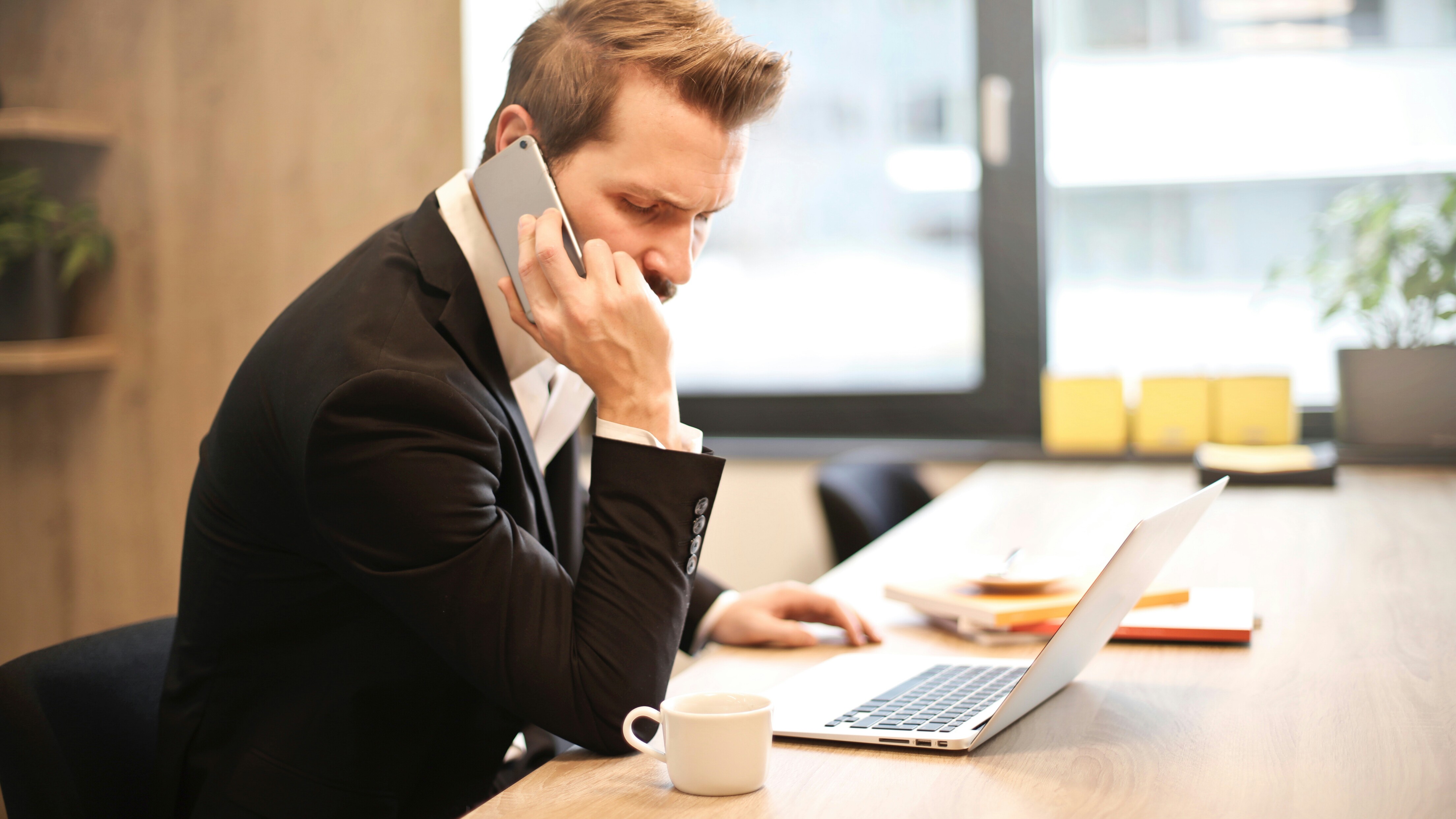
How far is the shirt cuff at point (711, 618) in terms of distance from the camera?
129 cm

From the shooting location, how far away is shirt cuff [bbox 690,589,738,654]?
129 centimetres

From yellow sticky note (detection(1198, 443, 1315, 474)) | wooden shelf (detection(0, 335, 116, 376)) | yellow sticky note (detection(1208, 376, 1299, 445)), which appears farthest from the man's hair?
wooden shelf (detection(0, 335, 116, 376))

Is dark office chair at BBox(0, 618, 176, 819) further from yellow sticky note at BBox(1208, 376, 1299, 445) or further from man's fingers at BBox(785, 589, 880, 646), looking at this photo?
yellow sticky note at BBox(1208, 376, 1299, 445)

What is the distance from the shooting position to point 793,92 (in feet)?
9.65

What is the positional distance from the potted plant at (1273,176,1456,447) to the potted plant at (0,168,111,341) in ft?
9.64

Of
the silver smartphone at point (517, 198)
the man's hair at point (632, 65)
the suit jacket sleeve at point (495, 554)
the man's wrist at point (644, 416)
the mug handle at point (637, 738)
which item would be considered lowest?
the mug handle at point (637, 738)

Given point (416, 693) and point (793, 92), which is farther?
point (793, 92)

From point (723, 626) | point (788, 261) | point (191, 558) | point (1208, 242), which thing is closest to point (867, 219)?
point (788, 261)

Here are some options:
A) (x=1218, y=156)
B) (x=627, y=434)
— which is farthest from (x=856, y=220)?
(x=627, y=434)

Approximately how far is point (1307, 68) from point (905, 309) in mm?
1084

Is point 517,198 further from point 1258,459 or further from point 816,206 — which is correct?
point 816,206

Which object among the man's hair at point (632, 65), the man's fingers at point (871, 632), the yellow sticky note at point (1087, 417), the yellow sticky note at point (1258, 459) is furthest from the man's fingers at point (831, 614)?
the yellow sticky note at point (1087, 417)

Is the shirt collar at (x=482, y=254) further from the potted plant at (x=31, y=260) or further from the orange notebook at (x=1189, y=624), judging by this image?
the potted plant at (x=31, y=260)

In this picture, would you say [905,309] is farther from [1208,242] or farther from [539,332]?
[539,332]
